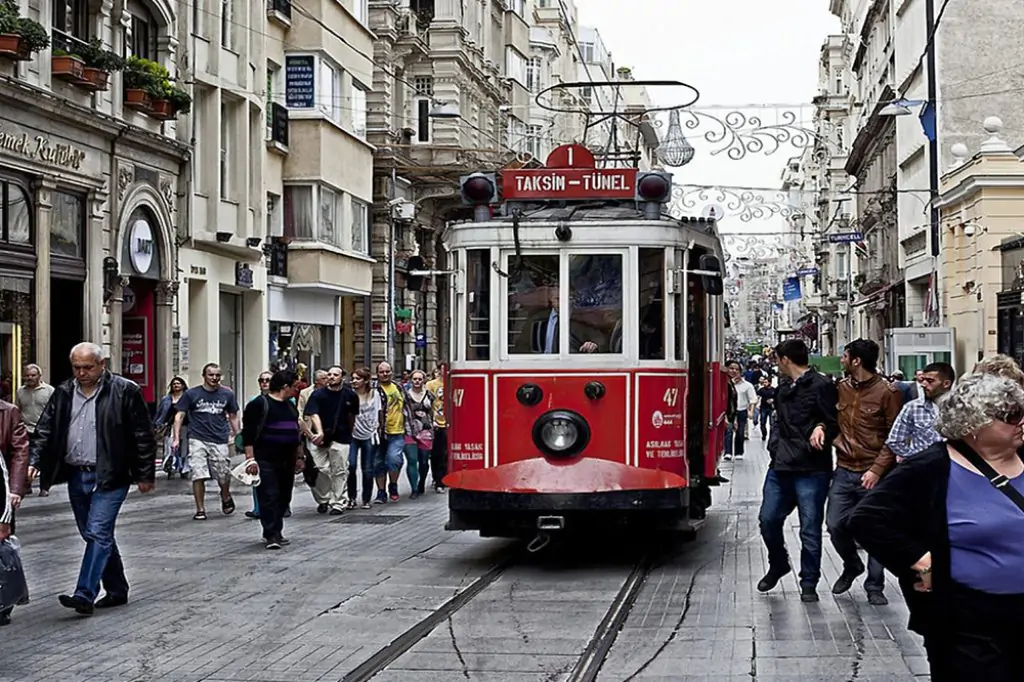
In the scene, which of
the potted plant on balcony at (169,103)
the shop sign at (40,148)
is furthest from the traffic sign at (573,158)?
the potted plant on balcony at (169,103)

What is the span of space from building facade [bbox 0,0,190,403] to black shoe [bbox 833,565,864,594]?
1391cm

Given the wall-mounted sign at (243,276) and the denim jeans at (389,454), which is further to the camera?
the wall-mounted sign at (243,276)

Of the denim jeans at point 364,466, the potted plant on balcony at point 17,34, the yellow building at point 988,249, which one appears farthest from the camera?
the yellow building at point 988,249

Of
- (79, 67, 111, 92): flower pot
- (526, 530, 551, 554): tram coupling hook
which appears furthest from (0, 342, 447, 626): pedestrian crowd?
(79, 67, 111, 92): flower pot

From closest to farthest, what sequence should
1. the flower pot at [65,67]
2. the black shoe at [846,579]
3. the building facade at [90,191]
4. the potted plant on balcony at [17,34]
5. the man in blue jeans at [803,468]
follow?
1. the man in blue jeans at [803,468]
2. the black shoe at [846,579]
3. the potted plant on balcony at [17,34]
4. the building facade at [90,191]
5. the flower pot at [65,67]

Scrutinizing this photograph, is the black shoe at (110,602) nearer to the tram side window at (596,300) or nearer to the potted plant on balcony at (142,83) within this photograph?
the tram side window at (596,300)

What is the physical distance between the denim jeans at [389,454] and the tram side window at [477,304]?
6.62m

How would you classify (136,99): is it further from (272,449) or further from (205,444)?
(272,449)

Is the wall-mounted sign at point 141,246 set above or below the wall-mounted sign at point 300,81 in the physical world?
below

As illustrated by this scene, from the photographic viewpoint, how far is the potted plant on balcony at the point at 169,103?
25812mm

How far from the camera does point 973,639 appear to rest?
15.5ft

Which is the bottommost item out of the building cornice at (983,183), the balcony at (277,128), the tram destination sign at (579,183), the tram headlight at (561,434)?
the tram headlight at (561,434)

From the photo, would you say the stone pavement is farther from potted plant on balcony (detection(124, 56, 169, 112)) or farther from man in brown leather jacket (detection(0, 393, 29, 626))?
potted plant on balcony (detection(124, 56, 169, 112))

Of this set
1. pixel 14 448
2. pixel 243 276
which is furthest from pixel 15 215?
pixel 14 448
